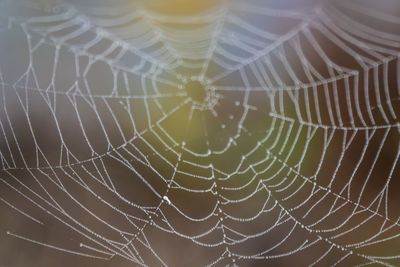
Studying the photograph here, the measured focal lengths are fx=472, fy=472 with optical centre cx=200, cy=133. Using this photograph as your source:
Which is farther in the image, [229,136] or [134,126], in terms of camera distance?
[229,136]

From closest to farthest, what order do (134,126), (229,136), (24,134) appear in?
(24,134) → (134,126) → (229,136)

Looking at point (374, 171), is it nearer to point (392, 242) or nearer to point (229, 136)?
point (392, 242)

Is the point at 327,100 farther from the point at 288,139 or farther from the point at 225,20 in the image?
the point at 225,20

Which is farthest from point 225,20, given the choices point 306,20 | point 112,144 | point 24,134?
point 24,134

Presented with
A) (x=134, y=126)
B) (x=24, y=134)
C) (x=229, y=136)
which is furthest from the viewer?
(x=229, y=136)

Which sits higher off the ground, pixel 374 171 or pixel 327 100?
pixel 327 100

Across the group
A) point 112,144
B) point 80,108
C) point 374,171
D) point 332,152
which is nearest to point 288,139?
→ point 332,152

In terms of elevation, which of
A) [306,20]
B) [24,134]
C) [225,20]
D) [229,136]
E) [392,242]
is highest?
[306,20]
